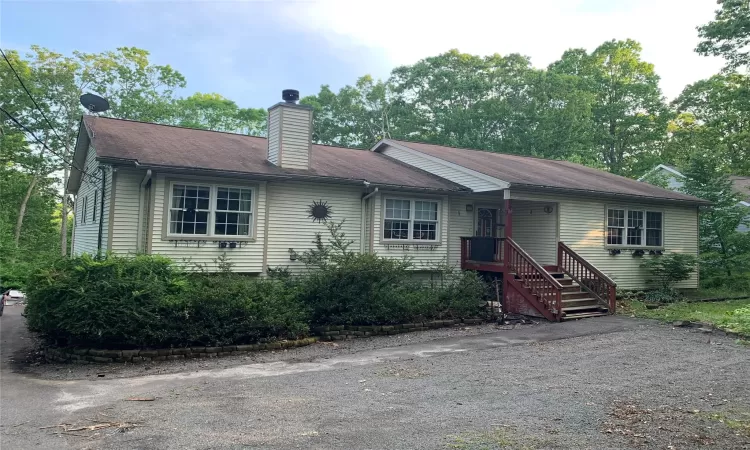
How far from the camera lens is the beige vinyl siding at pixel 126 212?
11.2 m

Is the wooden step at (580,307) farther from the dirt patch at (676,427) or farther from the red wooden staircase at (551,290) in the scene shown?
the dirt patch at (676,427)

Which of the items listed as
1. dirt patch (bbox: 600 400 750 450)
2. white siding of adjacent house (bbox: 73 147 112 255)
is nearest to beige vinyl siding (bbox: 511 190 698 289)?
dirt patch (bbox: 600 400 750 450)

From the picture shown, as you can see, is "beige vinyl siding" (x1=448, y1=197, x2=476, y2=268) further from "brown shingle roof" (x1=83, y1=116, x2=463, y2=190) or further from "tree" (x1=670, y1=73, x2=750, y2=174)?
"tree" (x1=670, y1=73, x2=750, y2=174)

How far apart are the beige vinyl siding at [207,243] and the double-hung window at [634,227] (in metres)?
10.5

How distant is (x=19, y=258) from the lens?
23.0 metres

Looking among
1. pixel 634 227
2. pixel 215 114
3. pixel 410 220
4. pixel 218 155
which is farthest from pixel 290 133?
pixel 215 114

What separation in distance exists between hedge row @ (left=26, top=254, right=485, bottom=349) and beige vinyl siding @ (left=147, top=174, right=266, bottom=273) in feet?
2.22

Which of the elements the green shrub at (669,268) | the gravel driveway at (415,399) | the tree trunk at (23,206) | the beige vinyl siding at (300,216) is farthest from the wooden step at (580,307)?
the tree trunk at (23,206)

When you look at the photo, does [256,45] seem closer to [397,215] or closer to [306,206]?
[306,206]

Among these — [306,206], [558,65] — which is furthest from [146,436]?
[558,65]

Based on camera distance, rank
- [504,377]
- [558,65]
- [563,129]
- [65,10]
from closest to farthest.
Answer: [504,377] → [65,10] → [563,129] → [558,65]

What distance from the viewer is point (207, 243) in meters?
11.9

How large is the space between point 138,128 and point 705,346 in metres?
14.4

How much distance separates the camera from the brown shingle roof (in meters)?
11.7
